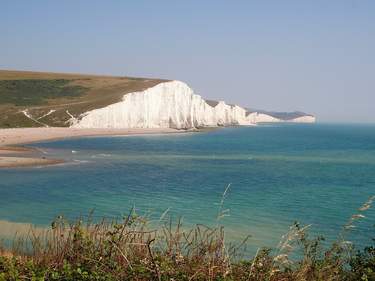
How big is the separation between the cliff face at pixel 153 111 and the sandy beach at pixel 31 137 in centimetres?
342

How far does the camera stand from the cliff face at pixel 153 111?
10356 centimetres

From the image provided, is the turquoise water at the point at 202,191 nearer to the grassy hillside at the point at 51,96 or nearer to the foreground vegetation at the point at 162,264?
the foreground vegetation at the point at 162,264

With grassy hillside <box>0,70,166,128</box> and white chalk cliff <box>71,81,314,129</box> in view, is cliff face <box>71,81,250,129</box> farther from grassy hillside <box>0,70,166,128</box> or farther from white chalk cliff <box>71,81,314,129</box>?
grassy hillside <box>0,70,166,128</box>

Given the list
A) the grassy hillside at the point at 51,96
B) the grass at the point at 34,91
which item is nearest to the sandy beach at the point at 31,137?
the grassy hillside at the point at 51,96

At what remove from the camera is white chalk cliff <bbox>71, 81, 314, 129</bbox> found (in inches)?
4073

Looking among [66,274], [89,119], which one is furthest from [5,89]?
[66,274]

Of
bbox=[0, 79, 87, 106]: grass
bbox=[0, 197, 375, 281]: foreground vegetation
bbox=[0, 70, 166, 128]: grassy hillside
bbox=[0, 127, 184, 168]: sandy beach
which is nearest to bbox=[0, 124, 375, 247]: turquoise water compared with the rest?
bbox=[0, 127, 184, 168]: sandy beach

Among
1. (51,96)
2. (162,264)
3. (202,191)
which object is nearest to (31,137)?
(51,96)

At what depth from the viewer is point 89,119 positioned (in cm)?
10088

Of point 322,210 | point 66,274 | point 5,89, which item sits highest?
point 5,89

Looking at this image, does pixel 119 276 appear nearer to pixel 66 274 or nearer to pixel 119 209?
pixel 66 274

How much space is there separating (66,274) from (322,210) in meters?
22.9

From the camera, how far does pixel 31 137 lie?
78062 mm

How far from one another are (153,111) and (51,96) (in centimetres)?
2820
